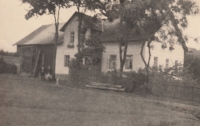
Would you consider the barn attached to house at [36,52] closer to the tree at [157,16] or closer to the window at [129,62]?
the window at [129,62]

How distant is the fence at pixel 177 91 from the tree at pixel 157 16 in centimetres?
132

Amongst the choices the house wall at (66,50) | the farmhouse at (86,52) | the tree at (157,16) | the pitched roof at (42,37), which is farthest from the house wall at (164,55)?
the pitched roof at (42,37)

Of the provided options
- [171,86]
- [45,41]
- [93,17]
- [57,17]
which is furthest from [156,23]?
[45,41]

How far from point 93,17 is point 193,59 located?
7314mm

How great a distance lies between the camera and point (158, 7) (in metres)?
13.1

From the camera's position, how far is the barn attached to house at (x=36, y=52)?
23.4 m

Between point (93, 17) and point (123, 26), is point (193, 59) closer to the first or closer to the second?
point (123, 26)

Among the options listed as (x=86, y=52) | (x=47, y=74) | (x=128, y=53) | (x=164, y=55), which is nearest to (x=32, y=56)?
(x=47, y=74)

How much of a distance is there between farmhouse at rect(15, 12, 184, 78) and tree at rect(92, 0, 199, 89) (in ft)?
3.15

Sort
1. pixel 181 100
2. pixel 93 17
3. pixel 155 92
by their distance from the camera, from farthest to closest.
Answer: pixel 93 17
pixel 155 92
pixel 181 100

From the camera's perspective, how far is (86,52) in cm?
1880

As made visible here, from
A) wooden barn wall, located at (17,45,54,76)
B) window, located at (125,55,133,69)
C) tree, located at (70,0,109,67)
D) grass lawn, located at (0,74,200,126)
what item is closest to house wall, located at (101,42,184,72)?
window, located at (125,55,133,69)

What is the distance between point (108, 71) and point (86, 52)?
4.64 meters

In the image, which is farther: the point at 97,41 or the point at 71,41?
the point at 71,41
